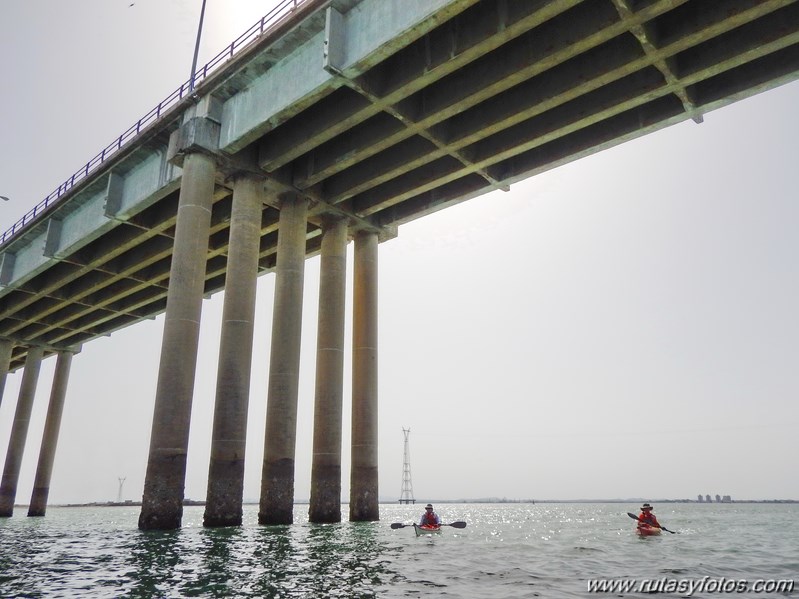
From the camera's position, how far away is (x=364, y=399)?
2572 centimetres

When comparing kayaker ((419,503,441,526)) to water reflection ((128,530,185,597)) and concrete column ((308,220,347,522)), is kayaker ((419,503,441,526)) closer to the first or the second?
concrete column ((308,220,347,522))

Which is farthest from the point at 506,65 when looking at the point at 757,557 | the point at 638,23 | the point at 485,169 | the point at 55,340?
the point at 55,340

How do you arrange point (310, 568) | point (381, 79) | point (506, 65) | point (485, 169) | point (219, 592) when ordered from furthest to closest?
1. point (485, 169)
2. point (381, 79)
3. point (506, 65)
4. point (310, 568)
5. point (219, 592)

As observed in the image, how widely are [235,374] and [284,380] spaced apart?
214 cm

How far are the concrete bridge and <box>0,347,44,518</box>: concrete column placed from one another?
19.4 meters

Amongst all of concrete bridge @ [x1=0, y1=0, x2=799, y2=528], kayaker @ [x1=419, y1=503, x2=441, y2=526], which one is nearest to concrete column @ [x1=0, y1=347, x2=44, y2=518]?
concrete bridge @ [x1=0, y1=0, x2=799, y2=528]

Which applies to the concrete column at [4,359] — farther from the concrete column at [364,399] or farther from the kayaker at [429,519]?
the kayaker at [429,519]

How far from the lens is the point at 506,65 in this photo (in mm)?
18750

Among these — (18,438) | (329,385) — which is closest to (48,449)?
(18,438)

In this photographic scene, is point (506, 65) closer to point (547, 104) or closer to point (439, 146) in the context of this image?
point (547, 104)

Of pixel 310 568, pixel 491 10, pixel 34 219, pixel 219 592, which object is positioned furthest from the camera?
pixel 34 219

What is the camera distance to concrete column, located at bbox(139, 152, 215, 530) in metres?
19.2

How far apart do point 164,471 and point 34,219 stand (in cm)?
2215

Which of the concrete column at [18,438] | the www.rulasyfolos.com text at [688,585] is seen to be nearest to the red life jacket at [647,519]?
the www.rulasyfolos.com text at [688,585]
